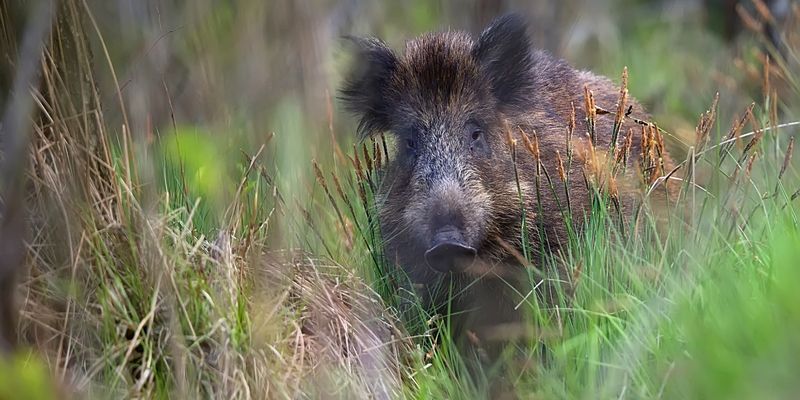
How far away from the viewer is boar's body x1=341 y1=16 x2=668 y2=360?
14.1ft

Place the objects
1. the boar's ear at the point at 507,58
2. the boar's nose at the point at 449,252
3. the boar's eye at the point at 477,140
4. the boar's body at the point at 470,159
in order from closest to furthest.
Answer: the boar's nose at the point at 449,252 → the boar's body at the point at 470,159 → the boar's eye at the point at 477,140 → the boar's ear at the point at 507,58

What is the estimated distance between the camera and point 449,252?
402cm

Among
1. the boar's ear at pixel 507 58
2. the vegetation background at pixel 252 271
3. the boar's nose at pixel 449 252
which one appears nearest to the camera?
the vegetation background at pixel 252 271

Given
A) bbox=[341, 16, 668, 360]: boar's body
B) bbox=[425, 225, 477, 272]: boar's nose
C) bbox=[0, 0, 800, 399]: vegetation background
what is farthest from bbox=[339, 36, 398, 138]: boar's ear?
bbox=[425, 225, 477, 272]: boar's nose

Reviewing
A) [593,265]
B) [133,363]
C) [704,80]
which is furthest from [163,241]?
[704,80]

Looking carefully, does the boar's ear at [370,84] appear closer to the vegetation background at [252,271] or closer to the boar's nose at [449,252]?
the vegetation background at [252,271]

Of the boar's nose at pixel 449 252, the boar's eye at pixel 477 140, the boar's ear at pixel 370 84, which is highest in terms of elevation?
the boar's ear at pixel 370 84

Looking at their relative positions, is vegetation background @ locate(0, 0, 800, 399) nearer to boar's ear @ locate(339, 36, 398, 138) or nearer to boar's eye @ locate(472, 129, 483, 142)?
boar's ear @ locate(339, 36, 398, 138)

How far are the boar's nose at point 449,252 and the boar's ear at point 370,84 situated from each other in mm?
1090

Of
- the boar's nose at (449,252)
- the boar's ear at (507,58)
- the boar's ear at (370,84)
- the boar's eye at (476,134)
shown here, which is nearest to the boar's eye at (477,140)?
the boar's eye at (476,134)

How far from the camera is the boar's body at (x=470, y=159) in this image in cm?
430

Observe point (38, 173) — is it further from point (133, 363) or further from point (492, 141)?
point (492, 141)

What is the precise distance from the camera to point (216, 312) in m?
3.46

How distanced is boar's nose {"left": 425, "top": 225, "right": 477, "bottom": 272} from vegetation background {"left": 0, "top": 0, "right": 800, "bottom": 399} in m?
0.24
